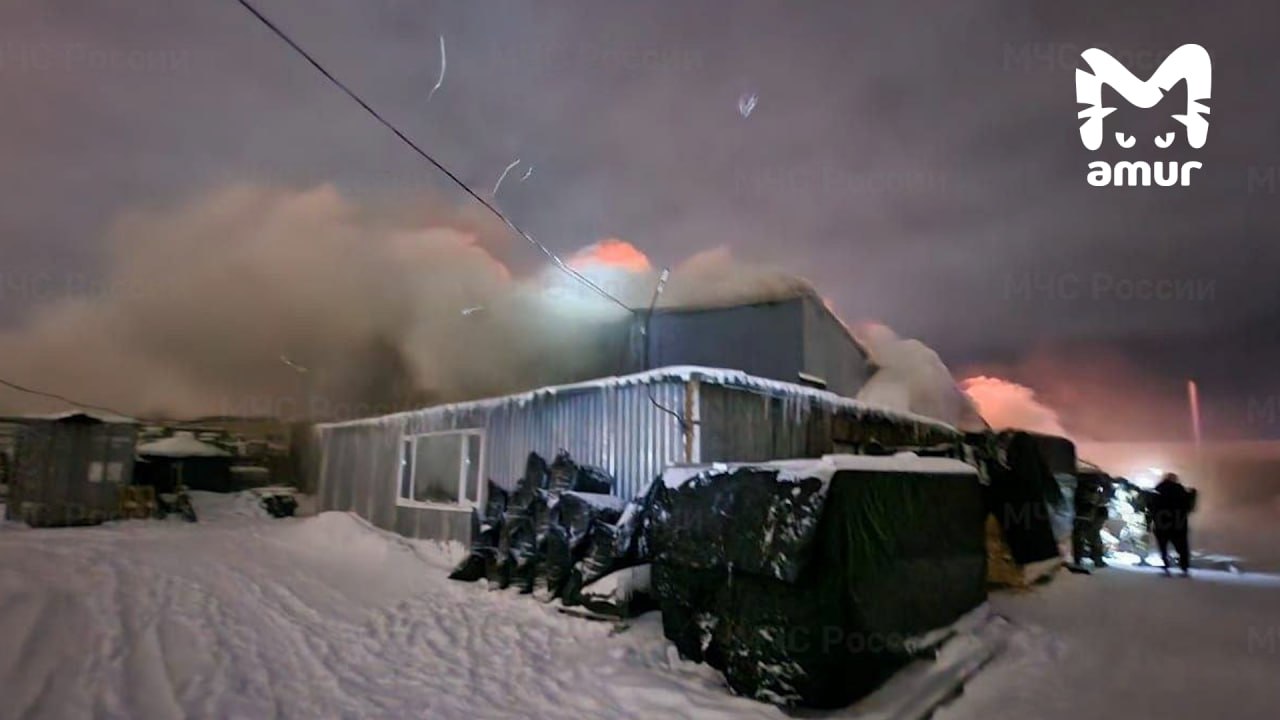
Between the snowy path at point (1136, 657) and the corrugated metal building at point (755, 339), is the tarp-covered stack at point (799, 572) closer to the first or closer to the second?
the snowy path at point (1136, 657)

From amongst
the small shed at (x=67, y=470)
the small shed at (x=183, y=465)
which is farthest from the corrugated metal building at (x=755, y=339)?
the small shed at (x=183, y=465)

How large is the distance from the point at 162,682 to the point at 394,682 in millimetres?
1500

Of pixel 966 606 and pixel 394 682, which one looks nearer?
pixel 394 682

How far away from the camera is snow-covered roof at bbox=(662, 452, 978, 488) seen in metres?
4.36

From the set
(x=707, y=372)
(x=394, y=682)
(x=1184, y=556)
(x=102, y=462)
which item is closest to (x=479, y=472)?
(x=707, y=372)

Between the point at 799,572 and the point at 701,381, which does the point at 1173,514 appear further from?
the point at 799,572

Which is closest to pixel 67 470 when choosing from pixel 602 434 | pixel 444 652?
pixel 602 434

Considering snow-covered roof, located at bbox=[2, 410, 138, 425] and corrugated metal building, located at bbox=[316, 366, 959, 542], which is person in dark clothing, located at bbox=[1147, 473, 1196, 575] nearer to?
corrugated metal building, located at bbox=[316, 366, 959, 542]

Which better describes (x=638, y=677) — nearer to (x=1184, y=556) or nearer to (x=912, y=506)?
(x=912, y=506)

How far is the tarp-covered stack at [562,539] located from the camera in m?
6.59

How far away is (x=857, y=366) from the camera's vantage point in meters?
20.8

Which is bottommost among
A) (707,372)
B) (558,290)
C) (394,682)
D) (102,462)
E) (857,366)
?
(394,682)

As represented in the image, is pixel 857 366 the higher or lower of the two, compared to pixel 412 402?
higher

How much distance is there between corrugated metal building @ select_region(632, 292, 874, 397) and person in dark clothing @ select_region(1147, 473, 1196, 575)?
7.02 metres
